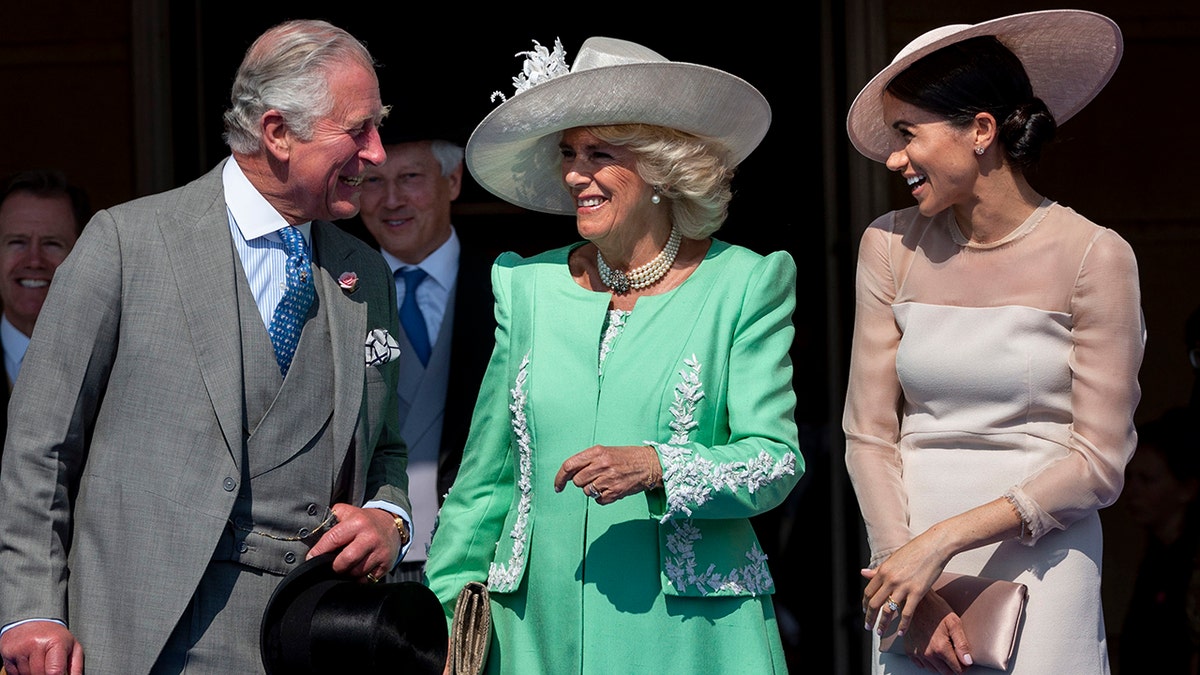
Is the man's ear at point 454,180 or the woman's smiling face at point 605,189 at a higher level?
the man's ear at point 454,180

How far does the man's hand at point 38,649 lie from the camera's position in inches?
110

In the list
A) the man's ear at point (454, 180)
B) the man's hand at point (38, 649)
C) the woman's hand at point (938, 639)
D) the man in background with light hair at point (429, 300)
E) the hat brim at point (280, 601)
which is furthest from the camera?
the man's ear at point (454, 180)

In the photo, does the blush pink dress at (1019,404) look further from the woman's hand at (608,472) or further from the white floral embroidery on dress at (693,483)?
the woman's hand at (608,472)

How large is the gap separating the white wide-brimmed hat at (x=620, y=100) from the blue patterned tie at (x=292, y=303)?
48 cm

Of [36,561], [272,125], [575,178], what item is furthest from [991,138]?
[36,561]

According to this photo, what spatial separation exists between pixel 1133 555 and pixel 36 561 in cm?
373

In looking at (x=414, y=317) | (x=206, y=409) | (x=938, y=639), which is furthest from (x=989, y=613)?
(x=414, y=317)

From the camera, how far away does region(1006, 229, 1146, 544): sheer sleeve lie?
9.79 feet

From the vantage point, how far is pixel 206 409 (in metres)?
2.95

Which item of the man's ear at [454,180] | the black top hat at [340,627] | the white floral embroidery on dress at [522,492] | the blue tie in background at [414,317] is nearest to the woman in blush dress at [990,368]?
the white floral embroidery on dress at [522,492]

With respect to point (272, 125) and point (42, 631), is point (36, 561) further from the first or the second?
A: point (272, 125)

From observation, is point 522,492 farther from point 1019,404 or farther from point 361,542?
point 1019,404

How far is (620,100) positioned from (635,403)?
0.62 m

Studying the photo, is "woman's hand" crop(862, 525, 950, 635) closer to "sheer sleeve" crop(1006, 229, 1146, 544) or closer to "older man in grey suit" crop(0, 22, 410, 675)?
"sheer sleeve" crop(1006, 229, 1146, 544)
